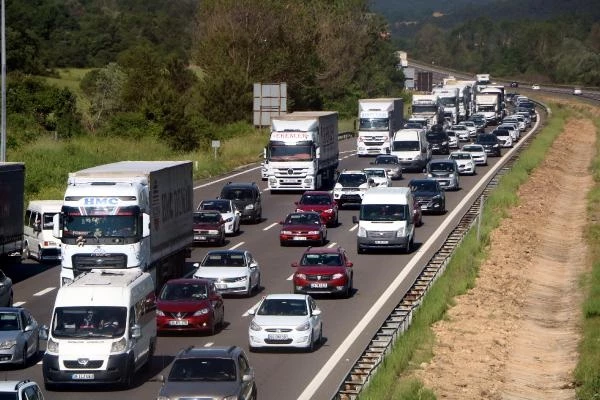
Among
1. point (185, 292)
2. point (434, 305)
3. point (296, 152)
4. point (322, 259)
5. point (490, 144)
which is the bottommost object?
point (434, 305)

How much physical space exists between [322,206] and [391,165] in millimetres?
18874

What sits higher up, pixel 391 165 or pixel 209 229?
pixel 391 165

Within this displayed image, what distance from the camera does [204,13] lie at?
12219cm

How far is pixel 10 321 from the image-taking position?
29.0 m

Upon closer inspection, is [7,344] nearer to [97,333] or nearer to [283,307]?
[97,333]

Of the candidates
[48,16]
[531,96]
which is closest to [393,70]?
[531,96]

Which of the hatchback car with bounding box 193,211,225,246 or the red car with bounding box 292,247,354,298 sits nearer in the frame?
the red car with bounding box 292,247,354,298

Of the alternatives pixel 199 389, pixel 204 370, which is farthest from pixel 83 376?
pixel 199 389

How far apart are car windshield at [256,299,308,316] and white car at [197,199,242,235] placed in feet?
69.3

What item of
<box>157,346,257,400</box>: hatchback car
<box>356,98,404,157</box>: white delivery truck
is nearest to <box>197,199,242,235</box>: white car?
<box>157,346,257,400</box>: hatchback car

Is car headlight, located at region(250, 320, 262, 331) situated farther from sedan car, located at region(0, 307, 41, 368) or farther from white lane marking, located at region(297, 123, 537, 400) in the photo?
sedan car, located at region(0, 307, 41, 368)

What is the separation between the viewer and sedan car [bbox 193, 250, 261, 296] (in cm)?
3812

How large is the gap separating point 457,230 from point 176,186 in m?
17.1

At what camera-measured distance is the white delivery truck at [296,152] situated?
6388 centimetres
